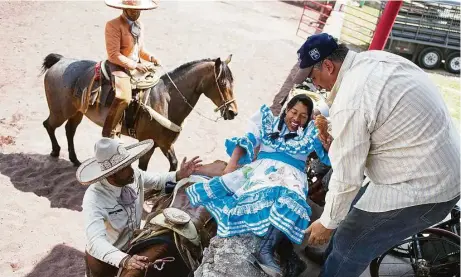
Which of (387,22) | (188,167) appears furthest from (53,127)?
(387,22)

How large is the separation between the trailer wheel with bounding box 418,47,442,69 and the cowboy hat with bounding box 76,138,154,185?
15.2 meters

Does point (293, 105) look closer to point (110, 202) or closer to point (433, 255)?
point (110, 202)

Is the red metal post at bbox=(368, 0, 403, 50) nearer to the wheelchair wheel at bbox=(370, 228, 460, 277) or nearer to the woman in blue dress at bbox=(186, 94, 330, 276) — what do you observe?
the wheelchair wheel at bbox=(370, 228, 460, 277)

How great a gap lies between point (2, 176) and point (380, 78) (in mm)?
5272

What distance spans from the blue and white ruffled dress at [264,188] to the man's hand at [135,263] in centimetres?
59

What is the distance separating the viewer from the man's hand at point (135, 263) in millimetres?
2803

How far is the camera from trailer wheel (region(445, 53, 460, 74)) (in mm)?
15859

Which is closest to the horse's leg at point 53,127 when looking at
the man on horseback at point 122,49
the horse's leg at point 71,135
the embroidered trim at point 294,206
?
the horse's leg at point 71,135

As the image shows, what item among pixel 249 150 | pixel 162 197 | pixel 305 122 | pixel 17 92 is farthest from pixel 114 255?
pixel 17 92

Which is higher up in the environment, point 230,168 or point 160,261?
point 230,168

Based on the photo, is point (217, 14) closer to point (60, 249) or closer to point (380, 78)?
point (60, 249)

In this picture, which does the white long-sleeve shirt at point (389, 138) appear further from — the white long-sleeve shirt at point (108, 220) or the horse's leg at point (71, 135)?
the horse's leg at point (71, 135)

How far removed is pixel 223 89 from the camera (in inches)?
237

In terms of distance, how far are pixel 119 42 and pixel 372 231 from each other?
3.90 meters
